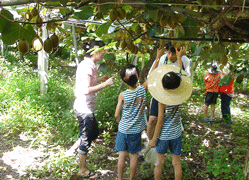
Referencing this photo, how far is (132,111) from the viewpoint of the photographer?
7.93 ft

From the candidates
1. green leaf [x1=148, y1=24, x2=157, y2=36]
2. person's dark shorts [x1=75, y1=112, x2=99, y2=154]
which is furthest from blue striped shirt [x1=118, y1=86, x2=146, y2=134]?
green leaf [x1=148, y1=24, x2=157, y2=36]

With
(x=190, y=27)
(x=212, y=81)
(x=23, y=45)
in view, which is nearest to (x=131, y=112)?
(x=190, y=27)

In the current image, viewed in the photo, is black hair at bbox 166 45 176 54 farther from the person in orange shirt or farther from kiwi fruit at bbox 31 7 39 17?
the person in orange shirt

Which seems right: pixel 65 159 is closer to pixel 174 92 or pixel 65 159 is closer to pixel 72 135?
pixel 72 135

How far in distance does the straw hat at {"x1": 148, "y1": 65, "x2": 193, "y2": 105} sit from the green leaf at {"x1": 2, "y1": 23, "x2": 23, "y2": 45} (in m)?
1.38

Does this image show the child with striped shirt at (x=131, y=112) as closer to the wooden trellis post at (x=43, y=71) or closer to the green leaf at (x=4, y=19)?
the green leaf at (x=4, y=19)

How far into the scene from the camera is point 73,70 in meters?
9.67

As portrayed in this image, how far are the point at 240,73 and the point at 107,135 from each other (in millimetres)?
2101

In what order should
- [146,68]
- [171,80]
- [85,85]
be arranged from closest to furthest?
[171,80] → [85,85] → [146,68]

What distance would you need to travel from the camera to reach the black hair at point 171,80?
2.15 m

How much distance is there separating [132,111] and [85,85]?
552 millimetres

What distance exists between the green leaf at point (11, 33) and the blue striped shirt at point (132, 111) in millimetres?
1442

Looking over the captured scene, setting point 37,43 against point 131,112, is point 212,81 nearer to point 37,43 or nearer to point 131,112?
point 131,112

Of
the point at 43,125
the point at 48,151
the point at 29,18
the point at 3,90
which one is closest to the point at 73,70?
the point at 3,90
